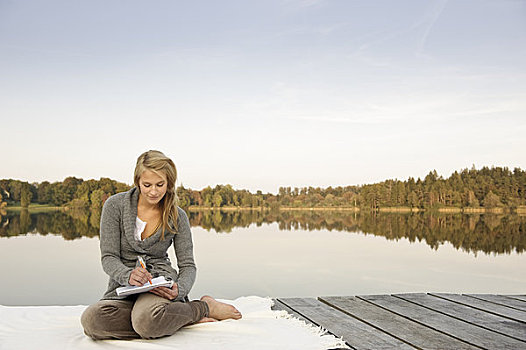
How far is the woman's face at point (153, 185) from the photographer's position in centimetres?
249

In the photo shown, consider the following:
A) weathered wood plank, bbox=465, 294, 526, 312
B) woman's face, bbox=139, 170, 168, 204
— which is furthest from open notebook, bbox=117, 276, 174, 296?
weathered wood plank, bbox=465, 294, 526, 312

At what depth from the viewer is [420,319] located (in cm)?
290

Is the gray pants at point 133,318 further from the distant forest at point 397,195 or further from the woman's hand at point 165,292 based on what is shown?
the distant forest at point 397,195

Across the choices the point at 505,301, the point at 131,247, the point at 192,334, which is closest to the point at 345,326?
the point at 192,334

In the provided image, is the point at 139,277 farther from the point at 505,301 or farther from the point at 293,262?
the point at 293,262

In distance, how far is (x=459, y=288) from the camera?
6730 mm

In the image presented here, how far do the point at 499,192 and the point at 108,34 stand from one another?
16470 millimetres

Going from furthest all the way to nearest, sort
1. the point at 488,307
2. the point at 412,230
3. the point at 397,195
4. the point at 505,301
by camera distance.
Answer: the point at 397,195 < the point at 412,230 < the point at 505,301 < the point at 488,307

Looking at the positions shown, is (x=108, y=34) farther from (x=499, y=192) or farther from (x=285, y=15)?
(x=499, y=192)

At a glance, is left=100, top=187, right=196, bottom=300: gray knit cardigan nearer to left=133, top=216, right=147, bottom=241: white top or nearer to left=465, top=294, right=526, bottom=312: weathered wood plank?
left=133, top=216, right=147, bottom=241: white top

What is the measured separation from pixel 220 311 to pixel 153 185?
0.84 metres

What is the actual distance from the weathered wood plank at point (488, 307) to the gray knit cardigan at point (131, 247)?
191cm

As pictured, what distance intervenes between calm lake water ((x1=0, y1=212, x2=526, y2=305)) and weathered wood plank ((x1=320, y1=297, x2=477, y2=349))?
2.38 meters

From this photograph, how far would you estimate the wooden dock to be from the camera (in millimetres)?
2398
